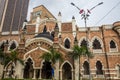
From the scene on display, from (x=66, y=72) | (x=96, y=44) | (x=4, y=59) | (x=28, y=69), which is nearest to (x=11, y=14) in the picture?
(x=4, y=59)

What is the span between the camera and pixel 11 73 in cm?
2753

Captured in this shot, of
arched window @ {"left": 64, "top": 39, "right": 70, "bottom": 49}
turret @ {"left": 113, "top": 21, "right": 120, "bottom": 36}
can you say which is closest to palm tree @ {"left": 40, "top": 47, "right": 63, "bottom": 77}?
arched window @ {"left": 64, "top": 39, "right": 70, "bottom": 49}

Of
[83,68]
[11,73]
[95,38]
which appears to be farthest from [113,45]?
[11,73]

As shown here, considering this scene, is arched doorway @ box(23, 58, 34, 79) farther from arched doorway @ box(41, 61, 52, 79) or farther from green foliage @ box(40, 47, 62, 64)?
green foliage @ box(40, 47, 62, 64)

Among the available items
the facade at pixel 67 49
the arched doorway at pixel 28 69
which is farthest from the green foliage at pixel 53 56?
the arched doorway at pixel 28 69

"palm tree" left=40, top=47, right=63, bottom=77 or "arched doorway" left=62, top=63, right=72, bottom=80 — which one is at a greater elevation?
"palm tree" left=40, top=47, right=63, bottom=77

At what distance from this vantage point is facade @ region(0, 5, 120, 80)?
24203mm

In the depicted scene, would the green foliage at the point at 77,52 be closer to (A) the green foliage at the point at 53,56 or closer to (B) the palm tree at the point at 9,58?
(A) the green foliage at the point at 53,56

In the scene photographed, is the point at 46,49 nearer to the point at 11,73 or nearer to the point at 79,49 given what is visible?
the point at 79,49

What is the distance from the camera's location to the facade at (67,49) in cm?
2420

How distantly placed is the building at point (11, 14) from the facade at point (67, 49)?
6626cm

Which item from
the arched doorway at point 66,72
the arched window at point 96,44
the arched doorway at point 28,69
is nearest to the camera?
the arched doorway at point 66,72

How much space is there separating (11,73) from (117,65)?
18.7 metres

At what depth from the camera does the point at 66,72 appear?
25047 mm
